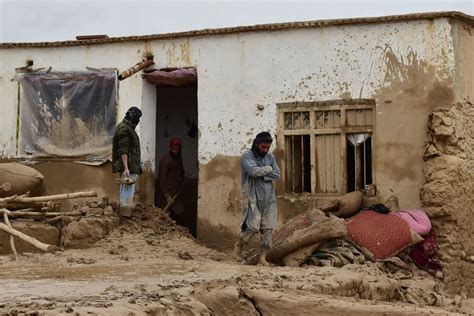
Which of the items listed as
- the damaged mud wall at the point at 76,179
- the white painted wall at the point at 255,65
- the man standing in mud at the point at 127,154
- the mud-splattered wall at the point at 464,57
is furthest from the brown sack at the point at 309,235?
A: the damaged mud wall at the point at 76,179

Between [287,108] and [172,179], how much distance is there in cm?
255

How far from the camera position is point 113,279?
759cm

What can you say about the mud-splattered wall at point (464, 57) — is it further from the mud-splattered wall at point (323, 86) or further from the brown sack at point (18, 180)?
the brown sack at point (18, 180)

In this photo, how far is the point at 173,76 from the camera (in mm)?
A: 12844

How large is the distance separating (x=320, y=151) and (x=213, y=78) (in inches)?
82.3

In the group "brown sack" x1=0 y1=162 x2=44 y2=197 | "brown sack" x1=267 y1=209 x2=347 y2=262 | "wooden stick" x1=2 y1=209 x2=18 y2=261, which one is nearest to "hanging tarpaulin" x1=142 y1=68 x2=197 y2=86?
"brown sack" x1=0 y1=162 x2=44 y2=197

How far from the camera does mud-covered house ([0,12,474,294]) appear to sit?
1135 centimetres

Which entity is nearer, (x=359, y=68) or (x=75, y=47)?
(x=359, y=68)

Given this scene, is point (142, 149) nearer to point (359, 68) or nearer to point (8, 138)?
point (8, 138)

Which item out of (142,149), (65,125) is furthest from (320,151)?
(65,125)

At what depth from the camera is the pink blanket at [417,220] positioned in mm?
10781

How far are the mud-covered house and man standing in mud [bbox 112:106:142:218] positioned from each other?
1.62 meters

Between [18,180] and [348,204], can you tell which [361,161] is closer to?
[348,204]

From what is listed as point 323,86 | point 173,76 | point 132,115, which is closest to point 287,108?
point 323,86
